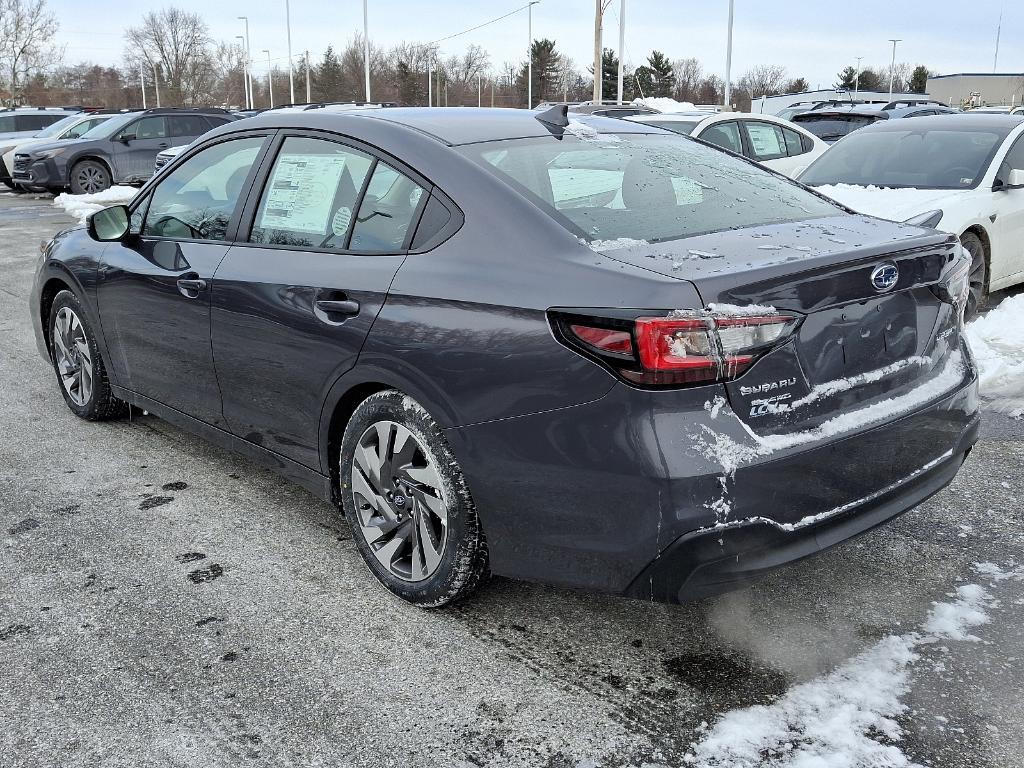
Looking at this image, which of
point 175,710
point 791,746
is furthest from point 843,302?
point 175,710

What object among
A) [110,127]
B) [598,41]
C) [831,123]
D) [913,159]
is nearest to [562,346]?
[913,159]

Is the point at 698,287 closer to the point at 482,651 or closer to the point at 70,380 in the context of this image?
the point at 482,651

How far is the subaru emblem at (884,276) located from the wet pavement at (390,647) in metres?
0.87

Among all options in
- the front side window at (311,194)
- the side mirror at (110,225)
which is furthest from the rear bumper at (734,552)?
the side mirror at (110,225)

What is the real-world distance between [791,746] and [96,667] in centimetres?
194

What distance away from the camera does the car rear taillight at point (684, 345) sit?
2.44m

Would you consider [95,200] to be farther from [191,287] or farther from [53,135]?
[191,287]

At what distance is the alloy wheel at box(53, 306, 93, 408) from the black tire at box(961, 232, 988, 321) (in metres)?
5.64

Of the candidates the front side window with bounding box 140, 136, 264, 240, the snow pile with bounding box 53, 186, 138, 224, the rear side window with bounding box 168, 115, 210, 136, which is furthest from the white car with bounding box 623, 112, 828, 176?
the rear side window with bounding box 168, 115, 210, 136

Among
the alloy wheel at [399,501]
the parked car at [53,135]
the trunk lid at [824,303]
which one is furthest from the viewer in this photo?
the parked car at [53,135]

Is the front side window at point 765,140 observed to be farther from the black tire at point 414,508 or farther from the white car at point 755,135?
the black tire at point 414,508

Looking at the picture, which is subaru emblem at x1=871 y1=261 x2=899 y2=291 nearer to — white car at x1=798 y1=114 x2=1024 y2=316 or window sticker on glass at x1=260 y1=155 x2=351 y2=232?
window sticker on glass at x1=260 y1=155 x2=351 y2=232

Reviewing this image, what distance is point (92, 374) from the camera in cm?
500

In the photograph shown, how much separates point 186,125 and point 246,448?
18.1 metres
